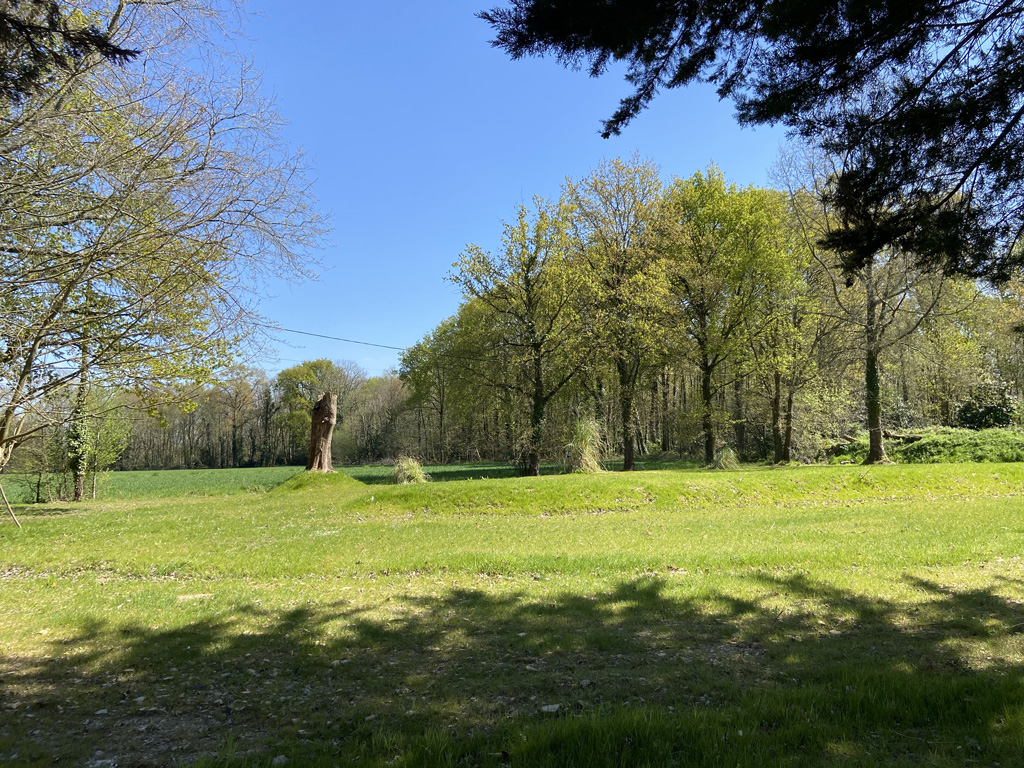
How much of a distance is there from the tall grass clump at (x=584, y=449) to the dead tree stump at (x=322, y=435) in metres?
8.79

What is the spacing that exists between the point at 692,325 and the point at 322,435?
16820 millimetres

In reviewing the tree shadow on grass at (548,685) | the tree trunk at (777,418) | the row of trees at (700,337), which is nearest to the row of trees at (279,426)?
the row of trees at (700,337)

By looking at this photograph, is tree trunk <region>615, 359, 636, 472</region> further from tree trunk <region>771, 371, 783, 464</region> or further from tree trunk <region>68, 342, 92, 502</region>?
tree trunk <region>68, 342, 92, 502</region>

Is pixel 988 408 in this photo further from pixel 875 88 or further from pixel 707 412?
pixel 875 88

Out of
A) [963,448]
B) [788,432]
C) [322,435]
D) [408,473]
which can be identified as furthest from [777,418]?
[322,435]

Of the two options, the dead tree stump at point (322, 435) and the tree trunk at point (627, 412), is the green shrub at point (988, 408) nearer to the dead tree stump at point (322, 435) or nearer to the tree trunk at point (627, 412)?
the tree trunk at point (627, 412)

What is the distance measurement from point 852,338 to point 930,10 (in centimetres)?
2058

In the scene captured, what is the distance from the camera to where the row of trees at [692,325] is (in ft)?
70.3

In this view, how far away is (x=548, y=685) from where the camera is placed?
374cm

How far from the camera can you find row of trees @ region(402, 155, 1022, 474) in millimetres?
21438

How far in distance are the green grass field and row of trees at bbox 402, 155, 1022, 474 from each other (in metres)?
12.0

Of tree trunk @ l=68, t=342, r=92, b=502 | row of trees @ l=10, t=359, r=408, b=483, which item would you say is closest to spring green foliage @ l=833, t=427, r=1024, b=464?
tree trunk @ l=68, t=342, r=92, b=502

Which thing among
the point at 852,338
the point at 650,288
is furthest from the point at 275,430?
the point at 852,338

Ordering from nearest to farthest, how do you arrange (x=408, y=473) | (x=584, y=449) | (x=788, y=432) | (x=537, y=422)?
(x=584, y=449), (x=408, y=473), (x=537, y=422), (x=788, y=432)
